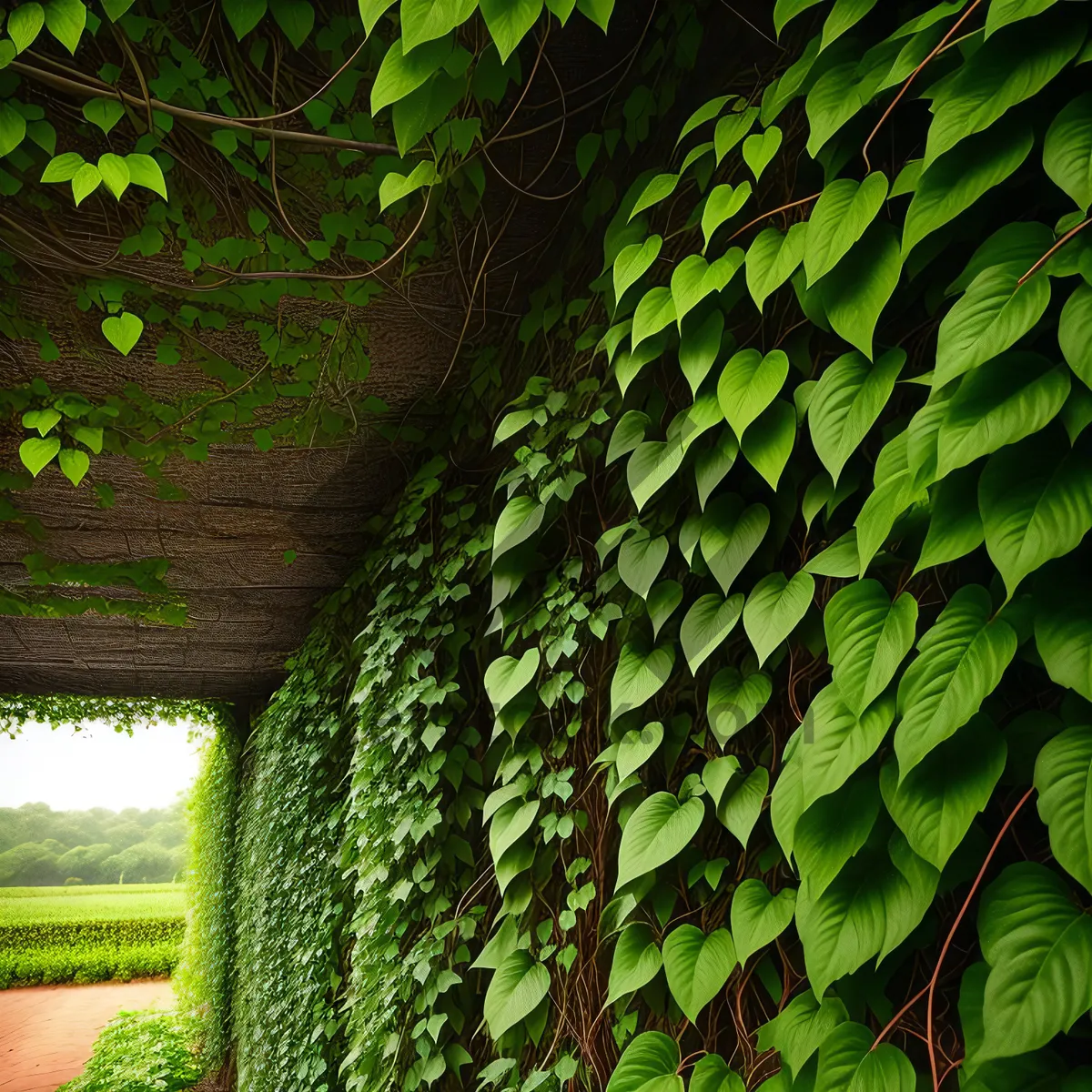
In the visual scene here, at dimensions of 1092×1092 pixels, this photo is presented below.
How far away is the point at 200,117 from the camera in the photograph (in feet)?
5.39

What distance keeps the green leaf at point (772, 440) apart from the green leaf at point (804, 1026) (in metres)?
0.54

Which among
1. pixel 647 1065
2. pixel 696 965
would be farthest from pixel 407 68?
pixel 647 1065

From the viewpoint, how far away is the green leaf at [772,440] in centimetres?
103

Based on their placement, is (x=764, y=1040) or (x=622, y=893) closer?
(x=764, y=1040)

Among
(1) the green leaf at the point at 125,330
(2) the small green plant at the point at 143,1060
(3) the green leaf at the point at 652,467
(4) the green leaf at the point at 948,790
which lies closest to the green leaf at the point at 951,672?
(4) the green leaf at the point at 948,790

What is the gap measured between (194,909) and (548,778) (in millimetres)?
7698

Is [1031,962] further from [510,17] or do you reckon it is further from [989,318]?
[510,17]

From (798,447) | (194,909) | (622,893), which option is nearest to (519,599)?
(622,893)

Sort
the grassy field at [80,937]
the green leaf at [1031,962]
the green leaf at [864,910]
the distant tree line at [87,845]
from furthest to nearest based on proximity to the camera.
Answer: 1. the grassy field at [80,937]
2. the distant tree line at [87,845]
3. the green leaf at [864,910]
4. the green leaf at [1031,962]

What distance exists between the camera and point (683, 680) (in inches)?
50.6

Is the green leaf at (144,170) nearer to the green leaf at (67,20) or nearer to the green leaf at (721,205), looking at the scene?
the green leaf at (67,20)

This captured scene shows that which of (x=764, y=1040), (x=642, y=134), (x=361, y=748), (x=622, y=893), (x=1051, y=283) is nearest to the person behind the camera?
(x=1051, y=283)

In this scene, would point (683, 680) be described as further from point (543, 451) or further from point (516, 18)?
point (516, 18)

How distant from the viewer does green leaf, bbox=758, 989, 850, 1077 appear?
863 millimetres
